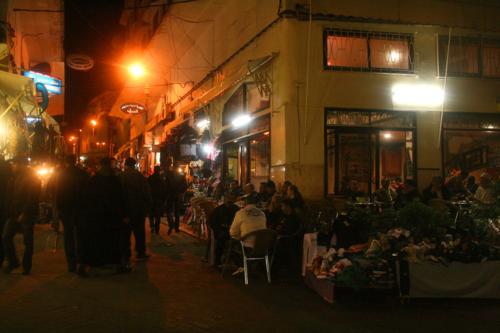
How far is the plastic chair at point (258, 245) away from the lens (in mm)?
7688

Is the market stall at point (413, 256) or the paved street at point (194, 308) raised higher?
the market stall at point (413, 256)

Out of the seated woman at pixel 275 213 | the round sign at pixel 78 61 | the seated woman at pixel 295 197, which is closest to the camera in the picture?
the seated woman at pixel 275 213

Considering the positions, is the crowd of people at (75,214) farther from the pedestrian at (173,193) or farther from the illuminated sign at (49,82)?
the illuminated sign at (49,82)

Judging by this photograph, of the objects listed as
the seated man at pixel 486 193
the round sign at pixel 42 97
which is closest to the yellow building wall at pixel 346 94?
the seated man at pixel 486 193

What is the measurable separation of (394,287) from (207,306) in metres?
2.47

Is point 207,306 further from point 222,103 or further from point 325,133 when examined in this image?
point 222,103

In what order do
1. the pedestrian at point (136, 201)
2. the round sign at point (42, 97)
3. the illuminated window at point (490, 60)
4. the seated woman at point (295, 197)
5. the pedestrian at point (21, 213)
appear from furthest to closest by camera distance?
the illuminated window at point (490, 60), the round sign at point (42, 97), the pedestrian at point (136, 201), the seated woman at point (295, 197), the pedestrian at point (21, 213)

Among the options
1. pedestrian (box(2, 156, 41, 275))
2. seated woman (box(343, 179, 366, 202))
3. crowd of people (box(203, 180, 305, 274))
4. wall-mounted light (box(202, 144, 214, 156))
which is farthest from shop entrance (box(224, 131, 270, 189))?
pedestrian (box(2, 156, 41, 275))

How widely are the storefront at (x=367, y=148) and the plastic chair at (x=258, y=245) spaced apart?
3909 millimetres

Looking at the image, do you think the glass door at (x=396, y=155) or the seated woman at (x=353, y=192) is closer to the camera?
the seated woman at (x=353, y=192)

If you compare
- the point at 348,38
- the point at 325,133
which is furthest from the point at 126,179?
the point at 348,38

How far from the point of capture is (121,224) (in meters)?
8.30

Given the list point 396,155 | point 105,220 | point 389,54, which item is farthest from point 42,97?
point 396,155

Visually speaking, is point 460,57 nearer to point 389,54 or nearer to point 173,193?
point 389,54
